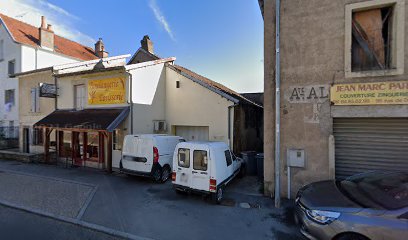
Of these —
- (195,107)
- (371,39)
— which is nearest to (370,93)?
(371,39)

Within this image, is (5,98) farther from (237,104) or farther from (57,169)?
(237,104)

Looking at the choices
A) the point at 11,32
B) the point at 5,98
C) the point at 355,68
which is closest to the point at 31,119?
the point at 5,98

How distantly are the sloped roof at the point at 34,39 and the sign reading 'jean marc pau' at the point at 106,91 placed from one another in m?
11.8

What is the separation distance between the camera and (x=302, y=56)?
636cm

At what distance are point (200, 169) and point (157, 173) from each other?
257 cm

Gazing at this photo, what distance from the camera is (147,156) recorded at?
8.02 metres

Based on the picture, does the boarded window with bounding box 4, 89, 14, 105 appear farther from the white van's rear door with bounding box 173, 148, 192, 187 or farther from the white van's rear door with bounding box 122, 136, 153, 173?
the white van's rear door with bounding box 173, 148, 192, 187

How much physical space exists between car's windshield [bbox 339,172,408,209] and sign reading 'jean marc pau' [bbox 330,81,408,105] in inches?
76.9

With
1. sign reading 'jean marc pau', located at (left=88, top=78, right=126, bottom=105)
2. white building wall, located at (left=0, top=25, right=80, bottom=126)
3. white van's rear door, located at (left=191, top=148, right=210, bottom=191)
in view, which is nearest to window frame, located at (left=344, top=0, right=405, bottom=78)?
→ white van's rear door, located at (left=191, top=148, right=210, bottom=191)

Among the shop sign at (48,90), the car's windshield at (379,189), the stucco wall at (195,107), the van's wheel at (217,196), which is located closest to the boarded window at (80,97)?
the shop sign at (48,90)

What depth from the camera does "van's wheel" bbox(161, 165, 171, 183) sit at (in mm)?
8398

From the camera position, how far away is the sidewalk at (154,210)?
4.80 m

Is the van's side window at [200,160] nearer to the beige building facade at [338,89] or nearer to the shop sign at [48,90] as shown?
the beige building facade at [338,89]

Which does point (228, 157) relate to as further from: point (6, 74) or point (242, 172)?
point (6, 74)
